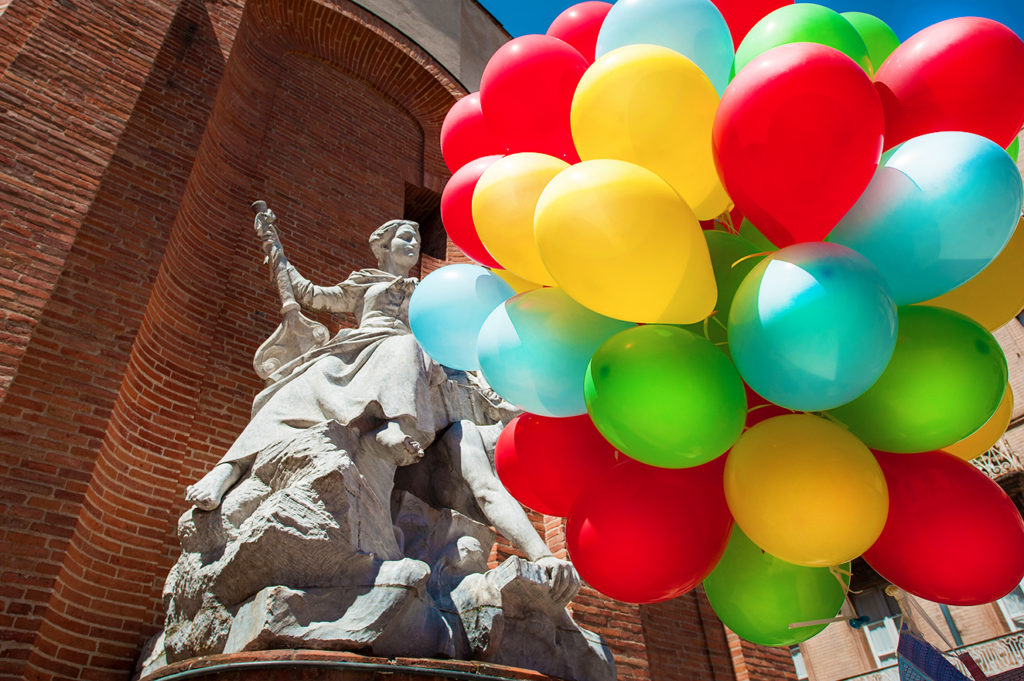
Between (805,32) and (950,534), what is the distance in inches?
40.6

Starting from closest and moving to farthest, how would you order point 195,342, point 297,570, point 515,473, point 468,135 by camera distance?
point 515,473 → point 468,135 → point 297,570 → point 195,342

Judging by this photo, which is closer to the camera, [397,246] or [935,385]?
[935,385]

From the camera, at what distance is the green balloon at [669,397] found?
1245 mm

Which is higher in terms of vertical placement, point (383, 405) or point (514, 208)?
point (383, 405)

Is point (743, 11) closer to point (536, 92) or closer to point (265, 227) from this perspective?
point (536, 92)

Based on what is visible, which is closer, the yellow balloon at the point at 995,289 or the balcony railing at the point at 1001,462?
the yellow balloon at the point at 995,289

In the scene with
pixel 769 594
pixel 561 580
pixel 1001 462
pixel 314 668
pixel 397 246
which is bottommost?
pixel 314 668

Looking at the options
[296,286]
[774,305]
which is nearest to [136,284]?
[296,286]

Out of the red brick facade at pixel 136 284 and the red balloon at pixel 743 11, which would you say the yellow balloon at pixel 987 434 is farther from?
the red brick facade at pixel 136 284

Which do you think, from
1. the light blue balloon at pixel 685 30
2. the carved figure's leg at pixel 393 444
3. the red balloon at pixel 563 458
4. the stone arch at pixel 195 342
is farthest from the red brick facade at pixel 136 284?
the light blue balloon at pixel 685 30

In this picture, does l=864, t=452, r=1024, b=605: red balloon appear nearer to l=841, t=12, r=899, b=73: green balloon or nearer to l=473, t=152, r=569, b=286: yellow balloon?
l=473, t=152, r=569, b=286: yellow balloon

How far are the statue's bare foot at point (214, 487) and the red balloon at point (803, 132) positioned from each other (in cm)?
240

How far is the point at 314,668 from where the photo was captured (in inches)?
83.5

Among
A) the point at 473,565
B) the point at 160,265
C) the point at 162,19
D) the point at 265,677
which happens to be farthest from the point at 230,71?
the point at 265,677
